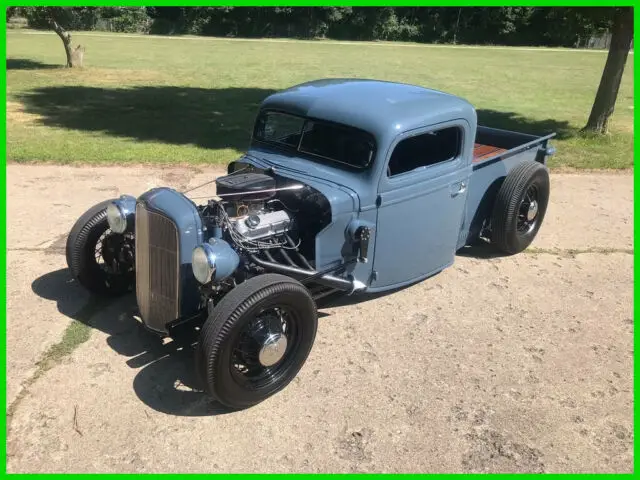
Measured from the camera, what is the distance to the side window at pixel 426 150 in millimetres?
4910

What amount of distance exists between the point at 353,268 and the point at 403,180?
852mm

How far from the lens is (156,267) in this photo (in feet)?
14.2

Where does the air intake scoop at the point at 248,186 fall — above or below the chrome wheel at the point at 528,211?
above

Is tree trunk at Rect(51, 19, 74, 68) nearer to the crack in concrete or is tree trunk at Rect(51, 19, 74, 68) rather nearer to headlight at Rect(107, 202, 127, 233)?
headlight at Rect(107, 202, 127, 233)

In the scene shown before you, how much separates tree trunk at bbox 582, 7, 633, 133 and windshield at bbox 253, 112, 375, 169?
8.18 meters

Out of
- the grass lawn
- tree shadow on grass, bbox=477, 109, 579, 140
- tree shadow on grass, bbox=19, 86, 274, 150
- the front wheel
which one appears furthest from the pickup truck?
tree shadow on grass, bbox=477, 109, 579, 140

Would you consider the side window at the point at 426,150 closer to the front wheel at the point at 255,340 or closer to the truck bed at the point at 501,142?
the truck bed at the point at 501,142

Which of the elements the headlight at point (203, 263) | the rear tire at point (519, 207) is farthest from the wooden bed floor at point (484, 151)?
the headlight at point (203, 263)

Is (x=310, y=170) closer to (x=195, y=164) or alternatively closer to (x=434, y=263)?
(x=434, y=263)

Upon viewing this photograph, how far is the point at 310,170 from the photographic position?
485cm

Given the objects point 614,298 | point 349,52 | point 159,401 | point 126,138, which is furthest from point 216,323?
point 349,52

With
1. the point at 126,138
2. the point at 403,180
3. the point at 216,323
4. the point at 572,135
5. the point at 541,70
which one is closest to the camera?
the point at 216,323

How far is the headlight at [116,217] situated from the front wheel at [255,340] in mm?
1378

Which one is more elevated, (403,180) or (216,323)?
→ (403,180)
